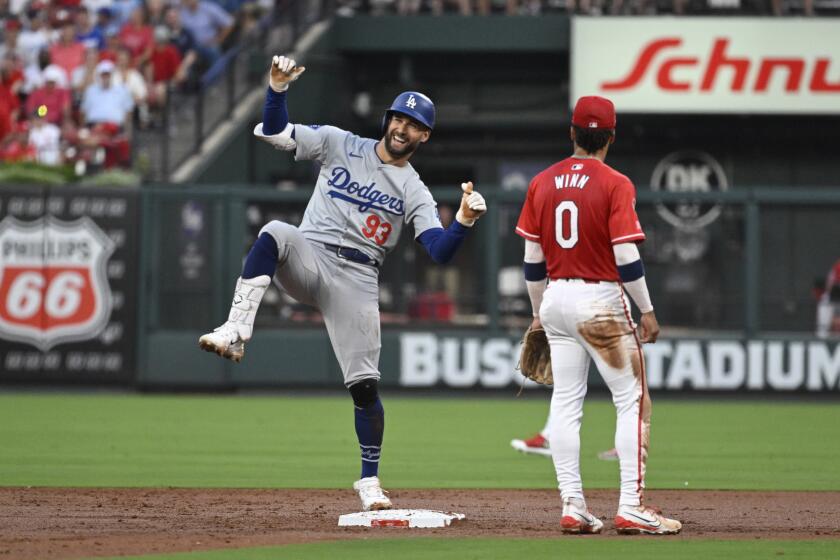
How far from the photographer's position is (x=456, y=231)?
8.05 m

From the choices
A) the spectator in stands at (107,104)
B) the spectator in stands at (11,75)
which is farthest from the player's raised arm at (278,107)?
the spectator in stands at (11,75)

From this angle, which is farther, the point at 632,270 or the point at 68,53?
the point at 68,53

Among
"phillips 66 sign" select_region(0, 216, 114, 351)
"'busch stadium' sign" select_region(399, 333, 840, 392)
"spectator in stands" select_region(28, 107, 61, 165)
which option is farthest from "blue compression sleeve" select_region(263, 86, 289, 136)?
"spectator in stands" select_region(28, 107, 61, 165)

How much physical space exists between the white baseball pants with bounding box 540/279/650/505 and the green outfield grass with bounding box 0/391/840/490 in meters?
2.62

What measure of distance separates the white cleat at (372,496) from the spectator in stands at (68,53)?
48.6 ft

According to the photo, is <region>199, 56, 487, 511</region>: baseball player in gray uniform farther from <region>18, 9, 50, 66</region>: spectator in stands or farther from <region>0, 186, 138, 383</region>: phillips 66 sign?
<region>18, 9, 50, 66</region>: spectator in stands

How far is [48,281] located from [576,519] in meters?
12.1

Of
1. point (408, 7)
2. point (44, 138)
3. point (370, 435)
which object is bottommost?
point (370, 435)

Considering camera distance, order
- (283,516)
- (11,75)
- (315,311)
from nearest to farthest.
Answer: (283,516)
(315,311)
(11,75)

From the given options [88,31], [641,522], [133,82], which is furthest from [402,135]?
[88,31]

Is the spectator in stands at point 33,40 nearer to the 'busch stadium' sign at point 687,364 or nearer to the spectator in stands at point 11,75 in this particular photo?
the spectator in stands at point 11,75

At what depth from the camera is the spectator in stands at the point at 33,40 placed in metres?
22.6

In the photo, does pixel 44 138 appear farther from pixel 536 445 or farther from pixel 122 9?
pixel 536 445

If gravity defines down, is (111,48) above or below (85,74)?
above
